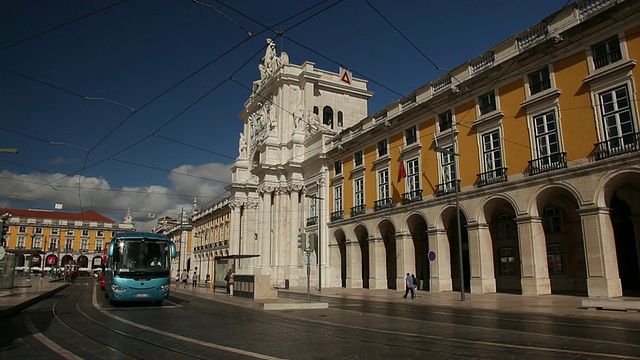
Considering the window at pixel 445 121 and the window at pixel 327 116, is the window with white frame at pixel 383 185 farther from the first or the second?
the window at pixel 327 116

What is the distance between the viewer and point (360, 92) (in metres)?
58.8

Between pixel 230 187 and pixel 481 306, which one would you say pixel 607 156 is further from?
pixel 230 187

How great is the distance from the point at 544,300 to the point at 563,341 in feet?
41.0

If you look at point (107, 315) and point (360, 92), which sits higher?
point (360, 92)

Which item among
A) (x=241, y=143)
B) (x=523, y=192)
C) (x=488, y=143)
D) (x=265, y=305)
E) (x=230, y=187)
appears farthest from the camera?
(x=241, y=143)

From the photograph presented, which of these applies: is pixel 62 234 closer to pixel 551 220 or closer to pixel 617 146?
pixel 551 220

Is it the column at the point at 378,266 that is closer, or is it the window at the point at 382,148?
the column at the point at 378,266

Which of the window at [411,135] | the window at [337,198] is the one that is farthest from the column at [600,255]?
the window at [337,198]

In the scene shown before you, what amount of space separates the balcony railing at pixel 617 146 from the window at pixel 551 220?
722cm

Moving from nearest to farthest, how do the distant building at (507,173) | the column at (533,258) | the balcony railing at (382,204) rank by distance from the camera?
the distant building at (507,173) → the column at (533,258) → the balcony railing at (382,204)

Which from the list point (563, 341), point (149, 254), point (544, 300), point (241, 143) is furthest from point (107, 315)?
point (241, 143)

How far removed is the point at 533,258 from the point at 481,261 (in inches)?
136

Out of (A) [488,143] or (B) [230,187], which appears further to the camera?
(B) [230,187]

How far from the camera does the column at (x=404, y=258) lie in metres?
32.7
